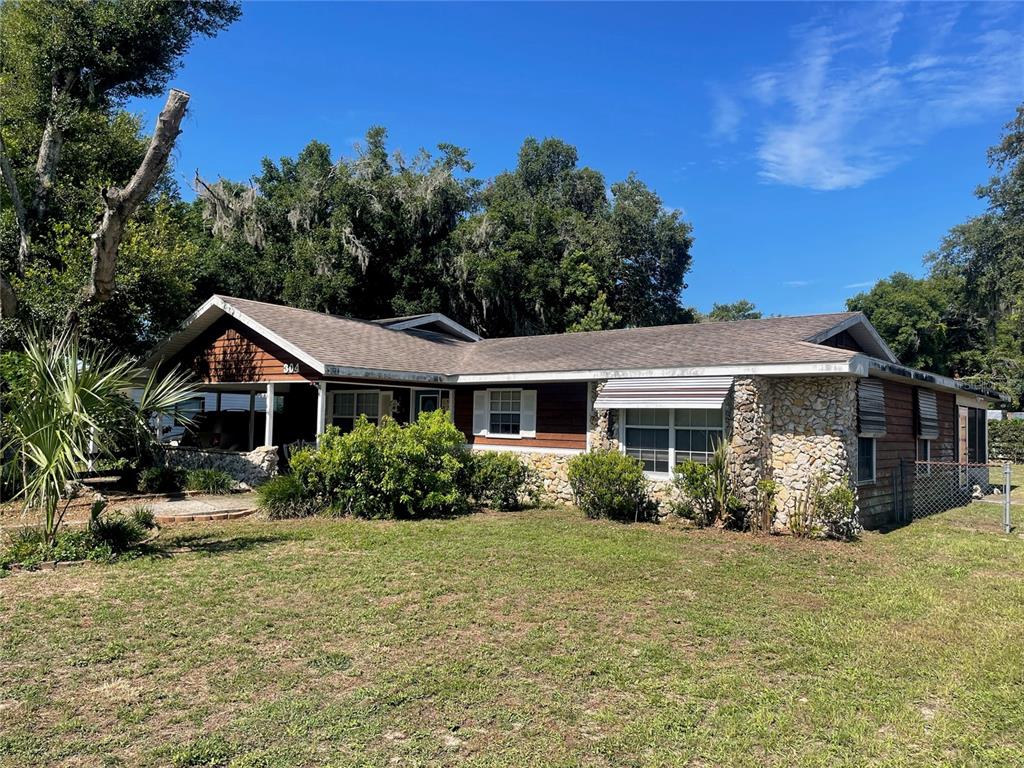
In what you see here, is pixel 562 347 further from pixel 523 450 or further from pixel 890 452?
pixel 890 452

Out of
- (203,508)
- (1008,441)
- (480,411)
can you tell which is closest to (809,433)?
(480,411)

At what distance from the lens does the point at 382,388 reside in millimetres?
16234

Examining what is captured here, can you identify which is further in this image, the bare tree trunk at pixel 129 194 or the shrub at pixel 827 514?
the shrub at pixel 827 514

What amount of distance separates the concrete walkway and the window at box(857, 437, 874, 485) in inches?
419

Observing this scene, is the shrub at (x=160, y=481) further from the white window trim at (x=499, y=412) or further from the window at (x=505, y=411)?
the window at (x=505, y=411)

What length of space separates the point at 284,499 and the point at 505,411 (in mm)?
5457

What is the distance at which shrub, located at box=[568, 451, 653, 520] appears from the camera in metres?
11.5

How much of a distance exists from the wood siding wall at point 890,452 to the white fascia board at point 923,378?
40 cm

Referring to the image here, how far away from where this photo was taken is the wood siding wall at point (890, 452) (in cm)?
1161

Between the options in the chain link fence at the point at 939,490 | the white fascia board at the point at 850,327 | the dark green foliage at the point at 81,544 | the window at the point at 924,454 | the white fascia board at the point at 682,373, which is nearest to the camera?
the dark green foliage at the point at 81,544

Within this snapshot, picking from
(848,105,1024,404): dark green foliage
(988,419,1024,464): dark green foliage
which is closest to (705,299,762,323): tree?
(848,105,1024,404): dark green foliage

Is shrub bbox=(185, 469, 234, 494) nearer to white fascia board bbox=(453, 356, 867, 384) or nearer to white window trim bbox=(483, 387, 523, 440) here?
white fascia board bbox=(453, 356, 867, 384)

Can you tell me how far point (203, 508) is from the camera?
39.2 feet

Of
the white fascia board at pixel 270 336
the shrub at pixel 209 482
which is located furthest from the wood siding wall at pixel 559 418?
the shrub at pixel 209 482
